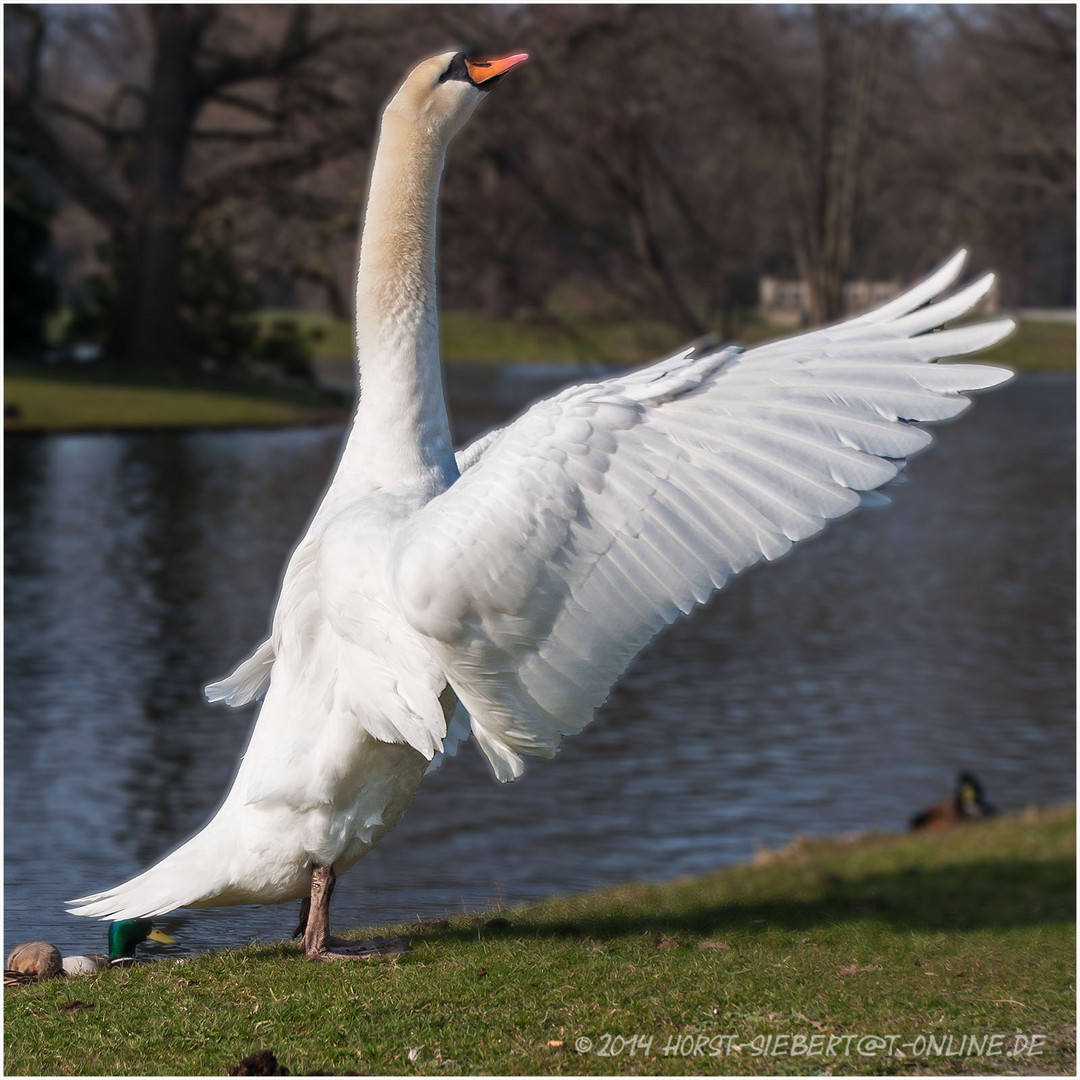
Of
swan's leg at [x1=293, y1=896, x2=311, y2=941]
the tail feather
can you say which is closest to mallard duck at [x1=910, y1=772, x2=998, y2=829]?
swan's leg at [x1=293, y1=896, x2=311, y2=941]

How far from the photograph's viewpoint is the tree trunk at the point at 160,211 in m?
39.0

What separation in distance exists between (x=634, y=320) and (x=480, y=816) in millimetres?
32157

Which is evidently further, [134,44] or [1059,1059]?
[134,44]

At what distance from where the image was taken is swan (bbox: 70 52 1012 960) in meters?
4.57

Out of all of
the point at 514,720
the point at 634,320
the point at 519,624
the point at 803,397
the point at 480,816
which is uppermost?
the point at 634,320

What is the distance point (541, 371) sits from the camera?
6116 centimetres

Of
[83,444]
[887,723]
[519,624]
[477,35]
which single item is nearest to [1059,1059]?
[519,624]

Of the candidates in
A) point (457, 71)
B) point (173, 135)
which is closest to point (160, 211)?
point (173, 135)

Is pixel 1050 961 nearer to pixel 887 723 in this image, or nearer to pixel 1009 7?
pixel 887 723

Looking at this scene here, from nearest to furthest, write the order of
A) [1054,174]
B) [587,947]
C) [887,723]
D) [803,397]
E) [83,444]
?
1. [803,397]
2. [587,947]
3. [887,723]
4. [83,444]
5. [1054,174]

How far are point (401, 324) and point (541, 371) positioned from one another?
55.7 m

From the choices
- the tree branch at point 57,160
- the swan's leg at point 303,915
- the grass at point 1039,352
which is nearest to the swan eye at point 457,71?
the swan's leg at point 303,915

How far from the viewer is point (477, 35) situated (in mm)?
37906

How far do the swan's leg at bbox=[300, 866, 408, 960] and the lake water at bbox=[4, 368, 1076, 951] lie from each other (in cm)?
89
